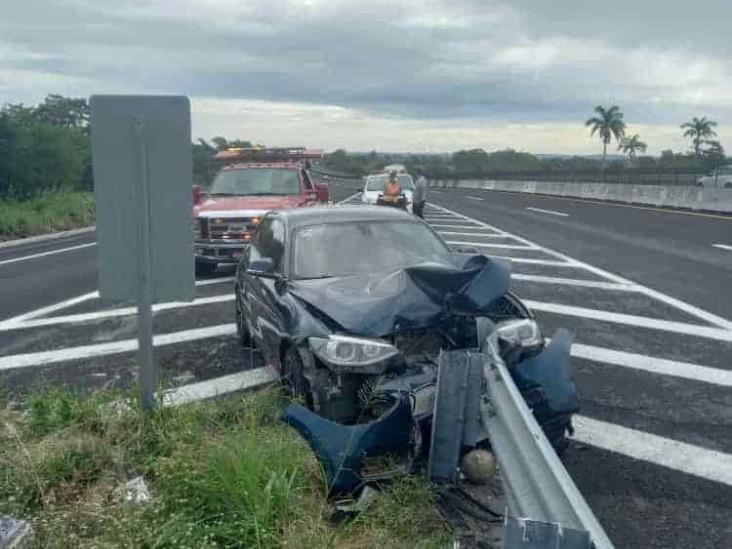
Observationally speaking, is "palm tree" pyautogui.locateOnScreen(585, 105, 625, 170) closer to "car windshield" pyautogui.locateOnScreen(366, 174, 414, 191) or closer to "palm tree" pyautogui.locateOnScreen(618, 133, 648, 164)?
"palm tree" pyautogui.locateOnScreen(618, 133, 648, 164)

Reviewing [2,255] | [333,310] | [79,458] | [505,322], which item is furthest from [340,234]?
[2,255]

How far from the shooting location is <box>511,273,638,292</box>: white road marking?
12729mm

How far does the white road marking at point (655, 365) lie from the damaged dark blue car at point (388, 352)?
2355mm

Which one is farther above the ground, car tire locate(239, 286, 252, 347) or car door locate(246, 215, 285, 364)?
car door locate(246, 215, 285, 364)

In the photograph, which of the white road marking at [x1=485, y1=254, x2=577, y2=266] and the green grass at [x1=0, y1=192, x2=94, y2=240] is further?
the green grass at [x1=0, y1=192, x2=94, y2=240]

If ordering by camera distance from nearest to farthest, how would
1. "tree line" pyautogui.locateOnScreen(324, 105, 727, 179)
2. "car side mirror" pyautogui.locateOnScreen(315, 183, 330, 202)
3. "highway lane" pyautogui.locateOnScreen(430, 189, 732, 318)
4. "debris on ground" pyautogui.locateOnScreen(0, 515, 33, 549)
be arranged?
1. "debris on ground" pyautogui.locateOnScreen(0, 515, 33, 549)
2. "highway lane" pyautogui.locateOnScreen(430, 189, 732, 318)
3. "car side mirror" pyautogui.locateOnScreen(315, 183, 330, 202)
4. "tree line" pyautogui.locateOnScreen(324, 105, 727, 179)

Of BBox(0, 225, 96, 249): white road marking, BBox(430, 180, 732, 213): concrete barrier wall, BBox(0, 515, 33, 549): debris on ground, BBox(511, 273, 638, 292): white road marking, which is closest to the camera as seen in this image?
BBox(0, 515, 33, 549): debris on ground

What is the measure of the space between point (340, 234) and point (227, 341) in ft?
8.11

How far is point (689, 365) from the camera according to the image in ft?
26.5

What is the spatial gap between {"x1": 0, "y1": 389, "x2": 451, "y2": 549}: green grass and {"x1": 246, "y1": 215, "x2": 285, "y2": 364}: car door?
1.18 m

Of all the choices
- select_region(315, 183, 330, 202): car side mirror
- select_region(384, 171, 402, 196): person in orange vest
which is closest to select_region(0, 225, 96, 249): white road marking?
select_region(384, 171, 402, 196): person in orange vest

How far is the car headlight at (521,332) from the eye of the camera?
5.47 meters

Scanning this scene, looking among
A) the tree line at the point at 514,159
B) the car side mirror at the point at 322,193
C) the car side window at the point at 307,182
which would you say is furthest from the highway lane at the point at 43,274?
the tree line at the point at 514,159

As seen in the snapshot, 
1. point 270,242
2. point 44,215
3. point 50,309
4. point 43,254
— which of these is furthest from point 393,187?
point 270,242
